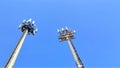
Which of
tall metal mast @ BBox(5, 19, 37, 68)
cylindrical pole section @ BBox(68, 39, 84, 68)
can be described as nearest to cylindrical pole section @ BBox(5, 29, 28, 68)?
tall metal mast @ BBox(5, 19, 37, 68)

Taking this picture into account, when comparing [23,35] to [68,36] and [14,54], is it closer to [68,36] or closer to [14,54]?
[14,54]

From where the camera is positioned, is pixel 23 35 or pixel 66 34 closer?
pixel 23 35

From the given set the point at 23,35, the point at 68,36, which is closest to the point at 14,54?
the point at 23,35

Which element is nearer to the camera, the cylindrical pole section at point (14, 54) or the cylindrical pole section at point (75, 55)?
the cylindrical pole section at point (14, 54)

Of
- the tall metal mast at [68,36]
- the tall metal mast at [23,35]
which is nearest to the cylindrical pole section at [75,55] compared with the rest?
the tall metal mast at [68,36]

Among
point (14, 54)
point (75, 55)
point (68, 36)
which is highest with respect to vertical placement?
point (68, 36)

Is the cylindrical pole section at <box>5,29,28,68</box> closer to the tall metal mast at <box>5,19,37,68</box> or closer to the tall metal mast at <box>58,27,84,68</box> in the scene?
the tall metal mast at <box>5,19,37,68</box>

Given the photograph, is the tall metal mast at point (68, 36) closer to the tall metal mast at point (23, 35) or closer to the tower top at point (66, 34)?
the tower top at point (66, 34)

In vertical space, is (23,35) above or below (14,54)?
above

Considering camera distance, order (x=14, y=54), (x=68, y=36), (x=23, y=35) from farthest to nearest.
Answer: (x=68, y=36)
(x=23, y=35)
(x=14, y=54)

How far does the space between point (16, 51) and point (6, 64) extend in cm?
405

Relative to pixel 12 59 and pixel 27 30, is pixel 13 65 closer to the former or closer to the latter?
pixel 12 59

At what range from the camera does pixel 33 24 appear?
5722 centimetres

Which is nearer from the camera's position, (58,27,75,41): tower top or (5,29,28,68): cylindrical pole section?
(5,29,28,68): cylindrical pole section
